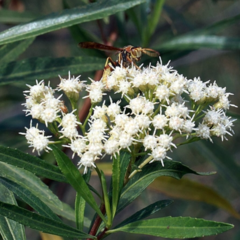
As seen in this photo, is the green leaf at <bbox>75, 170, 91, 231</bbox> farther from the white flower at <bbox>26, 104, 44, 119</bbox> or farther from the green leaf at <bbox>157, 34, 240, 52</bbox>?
the green leaf at <bbox>157, 34, 240, 52</bbox>

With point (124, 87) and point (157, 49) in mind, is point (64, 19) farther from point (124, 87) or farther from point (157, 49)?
point (157, 49)

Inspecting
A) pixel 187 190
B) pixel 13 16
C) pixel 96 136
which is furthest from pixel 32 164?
pixel 13 16

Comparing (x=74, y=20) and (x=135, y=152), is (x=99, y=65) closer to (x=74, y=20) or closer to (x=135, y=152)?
(x=74, y=20)

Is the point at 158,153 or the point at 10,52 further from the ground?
the point at 10,52

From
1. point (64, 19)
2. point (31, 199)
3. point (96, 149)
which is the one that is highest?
point (64, 19)

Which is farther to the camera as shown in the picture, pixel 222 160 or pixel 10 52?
pixel 222 160

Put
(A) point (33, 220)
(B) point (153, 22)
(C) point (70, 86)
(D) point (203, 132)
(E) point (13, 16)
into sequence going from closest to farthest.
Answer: (A) point (33, 220) → (D) point (203, 132) → (C) point (70, 86) → (B) point (153, 22) → (E) point (13, 16)

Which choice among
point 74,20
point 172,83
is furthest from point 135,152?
point 74,20
